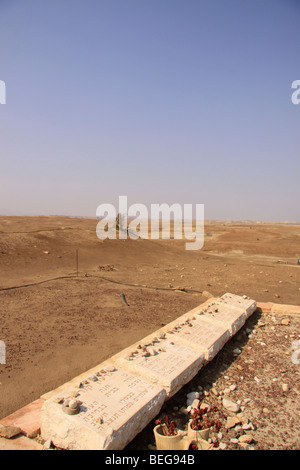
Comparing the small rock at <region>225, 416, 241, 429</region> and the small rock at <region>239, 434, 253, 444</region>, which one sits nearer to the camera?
the small rock at <region>239, 434, 253, 444</region>

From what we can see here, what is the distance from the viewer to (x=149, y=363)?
3.66 meters

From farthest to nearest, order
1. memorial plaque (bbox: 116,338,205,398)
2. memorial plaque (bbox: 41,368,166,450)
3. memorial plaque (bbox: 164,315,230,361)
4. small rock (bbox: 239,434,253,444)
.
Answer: memorial plaque (bbox: 164,315,230,361), memorial plaque (bbox: 116,338,205,398), small rock (bbox: 239,434,253,444), memorial plaque (bbox: 41,368,166,450)

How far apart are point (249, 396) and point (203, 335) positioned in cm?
112

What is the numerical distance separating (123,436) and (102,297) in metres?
5.22

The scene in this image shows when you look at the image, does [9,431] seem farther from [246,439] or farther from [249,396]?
[249,396]

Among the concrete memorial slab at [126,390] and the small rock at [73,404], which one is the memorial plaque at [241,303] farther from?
the small rock at [73,404]

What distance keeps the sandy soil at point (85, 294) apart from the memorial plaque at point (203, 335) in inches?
35.9

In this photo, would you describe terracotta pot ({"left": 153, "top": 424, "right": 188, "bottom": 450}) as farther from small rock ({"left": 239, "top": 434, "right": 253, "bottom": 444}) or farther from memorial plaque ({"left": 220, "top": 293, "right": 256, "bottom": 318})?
memorial plaque ({"left": 220, "top": 293, "right": 256, "bottom": 318})

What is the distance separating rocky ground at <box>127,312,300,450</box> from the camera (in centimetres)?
294

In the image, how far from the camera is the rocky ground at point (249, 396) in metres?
2.94

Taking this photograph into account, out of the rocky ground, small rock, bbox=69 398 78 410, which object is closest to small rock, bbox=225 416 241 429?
the rocky ground

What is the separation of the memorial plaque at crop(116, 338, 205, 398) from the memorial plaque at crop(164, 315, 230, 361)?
6.0 inches

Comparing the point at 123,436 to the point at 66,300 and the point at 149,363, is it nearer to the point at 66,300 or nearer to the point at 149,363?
the point at 149,363
